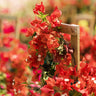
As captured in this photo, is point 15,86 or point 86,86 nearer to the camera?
point 86,86

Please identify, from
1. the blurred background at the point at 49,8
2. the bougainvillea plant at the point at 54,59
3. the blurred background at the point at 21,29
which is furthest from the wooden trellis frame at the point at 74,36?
the blurred background at the point at 49,8

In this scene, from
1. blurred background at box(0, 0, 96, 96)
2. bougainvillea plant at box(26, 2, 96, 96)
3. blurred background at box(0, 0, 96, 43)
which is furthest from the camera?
blurred background at box(0, 0, 96, 43)

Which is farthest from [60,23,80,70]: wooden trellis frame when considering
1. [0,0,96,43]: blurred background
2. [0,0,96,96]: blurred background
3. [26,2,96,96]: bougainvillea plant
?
[0,0,96,43]: blurred background

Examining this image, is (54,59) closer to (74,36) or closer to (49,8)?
(74,36)

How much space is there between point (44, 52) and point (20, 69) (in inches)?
39.8

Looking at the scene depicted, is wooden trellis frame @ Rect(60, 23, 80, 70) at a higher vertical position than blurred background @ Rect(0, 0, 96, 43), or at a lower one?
lower

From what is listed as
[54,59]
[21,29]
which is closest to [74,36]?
[54,59]

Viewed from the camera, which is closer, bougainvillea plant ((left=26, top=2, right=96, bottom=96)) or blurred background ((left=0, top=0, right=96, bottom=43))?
bougainvillea plant ((left=26, top=2, right=96, bottom=96))

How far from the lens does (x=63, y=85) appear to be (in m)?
1.18

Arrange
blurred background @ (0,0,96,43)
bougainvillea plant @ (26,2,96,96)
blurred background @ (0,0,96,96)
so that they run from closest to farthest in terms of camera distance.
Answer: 1. bougainvillea plant @ (26,2,96,96)
2. blurred background @ (0,0,96,96)
3. blurred background @ (0,0,96,43)

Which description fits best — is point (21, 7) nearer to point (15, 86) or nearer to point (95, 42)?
point (95, 42)

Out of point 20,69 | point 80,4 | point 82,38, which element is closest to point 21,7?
point 80,4

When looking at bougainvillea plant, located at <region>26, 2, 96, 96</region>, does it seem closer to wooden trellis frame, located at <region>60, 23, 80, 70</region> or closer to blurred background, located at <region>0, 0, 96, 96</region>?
wooden trellis frame, located at <region>60, 23, 80, 70</region>

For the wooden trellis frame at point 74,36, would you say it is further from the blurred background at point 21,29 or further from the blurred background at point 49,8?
the blurred background at point 49,8
